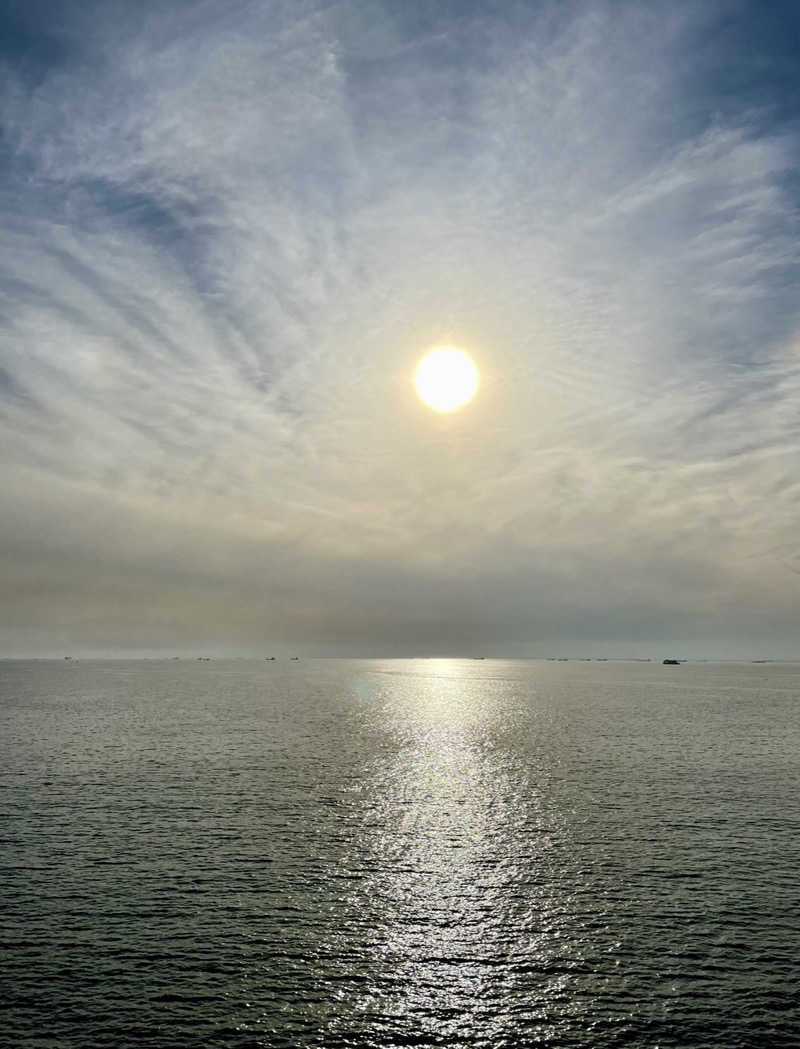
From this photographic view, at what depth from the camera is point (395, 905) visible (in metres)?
41.4

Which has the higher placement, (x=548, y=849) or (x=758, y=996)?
(x=548, y=849)

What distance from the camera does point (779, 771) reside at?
88.5m

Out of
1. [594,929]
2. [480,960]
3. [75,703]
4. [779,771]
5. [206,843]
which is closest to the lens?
[480,960]

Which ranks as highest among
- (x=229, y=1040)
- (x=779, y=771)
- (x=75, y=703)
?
(x=75, y=703)


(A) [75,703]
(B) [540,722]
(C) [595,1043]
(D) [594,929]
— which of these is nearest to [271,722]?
(B) [540,722]

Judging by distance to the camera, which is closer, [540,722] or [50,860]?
[50,860]

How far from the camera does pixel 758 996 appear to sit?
30.8 meters

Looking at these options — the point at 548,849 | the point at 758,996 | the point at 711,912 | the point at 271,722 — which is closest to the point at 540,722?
the point at 271,722

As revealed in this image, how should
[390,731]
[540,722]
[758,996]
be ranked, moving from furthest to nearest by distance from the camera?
[540,722] < [390,731] < [758,996]

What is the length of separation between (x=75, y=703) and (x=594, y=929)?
7384 inches

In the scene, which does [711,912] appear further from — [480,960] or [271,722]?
[271,722]

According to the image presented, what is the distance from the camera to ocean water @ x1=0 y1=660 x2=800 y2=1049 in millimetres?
28922

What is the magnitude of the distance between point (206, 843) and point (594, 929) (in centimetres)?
3005

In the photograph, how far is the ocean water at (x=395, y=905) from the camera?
28.9 m
